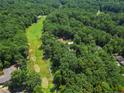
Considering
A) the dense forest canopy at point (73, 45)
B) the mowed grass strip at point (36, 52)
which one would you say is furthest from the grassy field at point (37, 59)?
the dense forest canopy at point (73, 45)

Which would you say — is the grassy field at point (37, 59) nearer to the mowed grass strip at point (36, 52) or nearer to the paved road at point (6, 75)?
the mowed grass strip at point (36, 52)

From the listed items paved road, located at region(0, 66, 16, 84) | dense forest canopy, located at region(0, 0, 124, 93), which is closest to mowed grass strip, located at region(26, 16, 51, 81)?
dense forest canopy, located at region(0, 0, 124, 93)

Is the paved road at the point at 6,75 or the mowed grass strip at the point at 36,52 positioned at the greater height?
the paved road at the point at 6,75

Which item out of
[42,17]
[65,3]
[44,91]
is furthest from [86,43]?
[65,3]

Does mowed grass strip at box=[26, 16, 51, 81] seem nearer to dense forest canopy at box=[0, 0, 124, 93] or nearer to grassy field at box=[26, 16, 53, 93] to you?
grassy field at box=[26, 16, 53, 93]

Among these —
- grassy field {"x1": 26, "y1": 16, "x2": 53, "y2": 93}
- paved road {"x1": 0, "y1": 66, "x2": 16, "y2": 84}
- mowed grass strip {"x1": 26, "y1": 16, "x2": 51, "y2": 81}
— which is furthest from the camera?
mowed grass strip {"x1": 26, "y1": 16, "x2": 51, "y2": 81}
